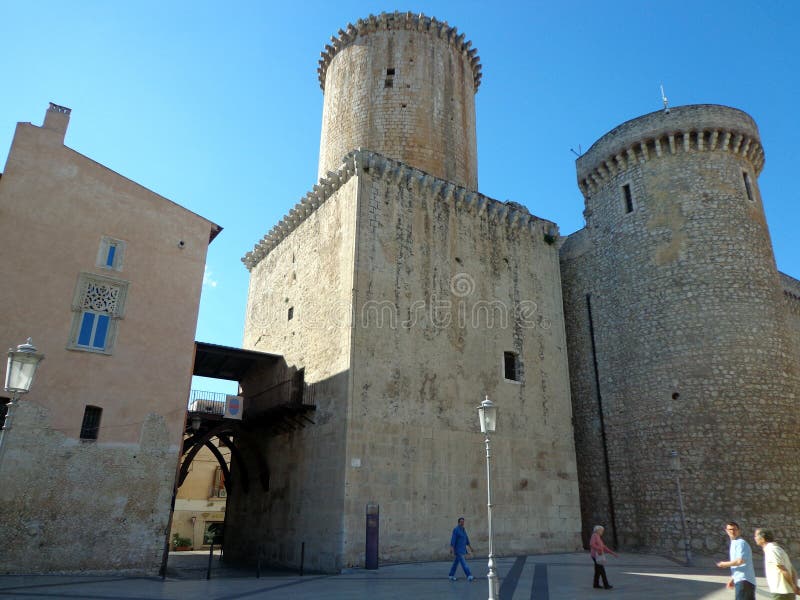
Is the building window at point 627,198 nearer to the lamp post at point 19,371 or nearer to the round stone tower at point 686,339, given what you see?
the round stone tower at point 686,339

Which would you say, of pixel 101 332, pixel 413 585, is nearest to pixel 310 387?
pixel 101 332

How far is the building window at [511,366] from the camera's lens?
61.0 feet

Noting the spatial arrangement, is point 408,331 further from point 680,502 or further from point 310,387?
point 680,502

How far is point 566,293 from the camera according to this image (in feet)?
75.0

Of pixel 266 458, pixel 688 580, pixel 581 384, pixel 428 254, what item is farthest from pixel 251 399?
pixel 688 580

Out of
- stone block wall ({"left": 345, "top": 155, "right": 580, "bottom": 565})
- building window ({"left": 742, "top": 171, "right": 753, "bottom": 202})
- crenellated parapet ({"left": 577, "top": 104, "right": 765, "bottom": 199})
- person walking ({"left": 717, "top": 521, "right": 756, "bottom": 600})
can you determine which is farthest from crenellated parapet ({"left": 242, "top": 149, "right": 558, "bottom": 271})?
person walking ({"left": 717, "top": 521, "right": 756, "bottom": 600})

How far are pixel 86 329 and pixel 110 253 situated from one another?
2.06 meters

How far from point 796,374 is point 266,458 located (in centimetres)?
1731

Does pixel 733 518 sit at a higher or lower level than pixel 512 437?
lower

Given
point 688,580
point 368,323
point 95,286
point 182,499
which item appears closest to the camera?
point 688,580

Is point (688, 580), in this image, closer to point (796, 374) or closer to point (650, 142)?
point (796, 374)

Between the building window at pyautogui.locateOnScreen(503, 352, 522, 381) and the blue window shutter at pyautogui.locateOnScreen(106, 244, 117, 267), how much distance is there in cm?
1181

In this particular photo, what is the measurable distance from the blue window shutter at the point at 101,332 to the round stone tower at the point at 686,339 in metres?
15.6

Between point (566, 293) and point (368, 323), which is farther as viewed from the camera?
point (566, 293)
